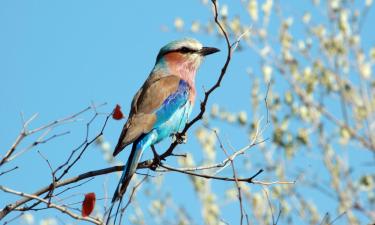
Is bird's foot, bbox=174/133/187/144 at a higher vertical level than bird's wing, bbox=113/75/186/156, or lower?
lower

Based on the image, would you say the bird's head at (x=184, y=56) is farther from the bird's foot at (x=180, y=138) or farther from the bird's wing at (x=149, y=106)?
the bird's foot at (x=180, y=138)

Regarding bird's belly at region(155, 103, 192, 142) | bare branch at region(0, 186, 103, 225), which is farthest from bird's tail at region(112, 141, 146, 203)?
bare branch at region(0, 186, 103, 225)

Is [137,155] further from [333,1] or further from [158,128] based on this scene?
[333,1]

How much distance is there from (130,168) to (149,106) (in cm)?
97

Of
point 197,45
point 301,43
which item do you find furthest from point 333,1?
point 197,45

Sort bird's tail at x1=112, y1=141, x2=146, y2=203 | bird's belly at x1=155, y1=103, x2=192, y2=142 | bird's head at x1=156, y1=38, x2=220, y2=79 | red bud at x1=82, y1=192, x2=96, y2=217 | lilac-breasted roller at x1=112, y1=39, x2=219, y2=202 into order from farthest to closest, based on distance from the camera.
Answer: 1. bird's head at x1=156, y1=38, x2=220, y2=79
2. bird's belly at x1=155, y1=103, x2=192, y2=142
3. lilac-breasted roller at x1=112, y1=39, x2=219, y2=202
4. bird's tail at x1=112, y1=141, x2=146, y2=203
5. red bud at x1=82, y1=192, x2=96, y2=217

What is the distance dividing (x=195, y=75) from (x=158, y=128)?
3.79 ft

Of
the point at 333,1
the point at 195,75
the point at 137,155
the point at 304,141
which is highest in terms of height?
the point at 333,1

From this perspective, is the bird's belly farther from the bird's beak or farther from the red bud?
the red bud

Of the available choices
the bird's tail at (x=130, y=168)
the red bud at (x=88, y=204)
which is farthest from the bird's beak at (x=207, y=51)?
the red bud at (x=88, y=204)

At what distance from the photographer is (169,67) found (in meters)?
6.71

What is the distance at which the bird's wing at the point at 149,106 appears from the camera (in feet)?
17.9

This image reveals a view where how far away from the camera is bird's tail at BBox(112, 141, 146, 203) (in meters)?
4.85

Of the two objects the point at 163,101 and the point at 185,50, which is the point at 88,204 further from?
the point at 185,50
